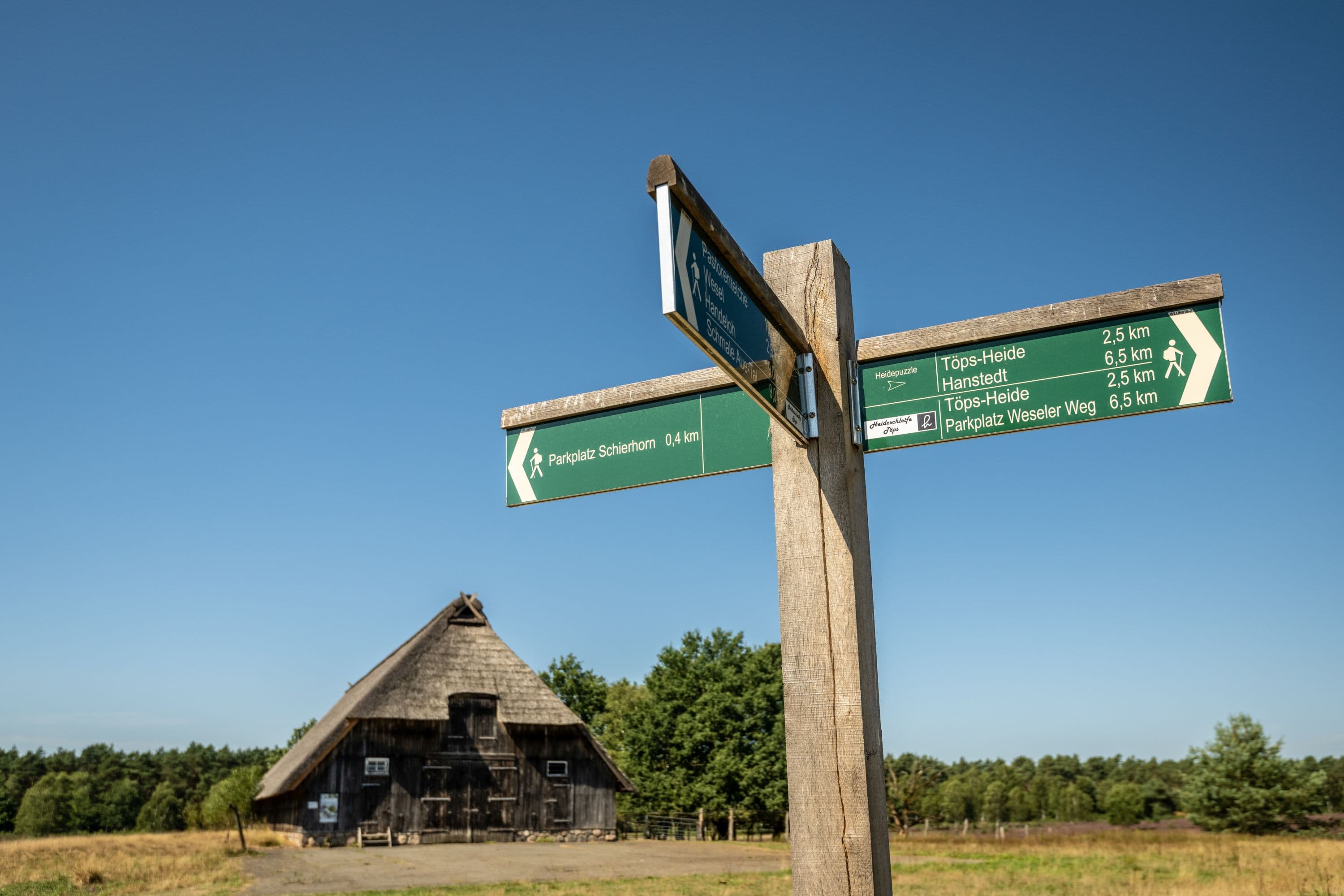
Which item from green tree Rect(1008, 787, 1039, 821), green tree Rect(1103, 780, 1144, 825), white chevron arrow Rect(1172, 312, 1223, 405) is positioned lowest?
green tree Rect(1008, 787, 1039, 821)

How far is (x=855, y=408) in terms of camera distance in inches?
134

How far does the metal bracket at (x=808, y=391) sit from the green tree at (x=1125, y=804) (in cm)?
6839

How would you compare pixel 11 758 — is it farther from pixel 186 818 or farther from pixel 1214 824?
pixel 1214 824

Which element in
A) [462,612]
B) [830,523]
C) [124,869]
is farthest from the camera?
[462,612]

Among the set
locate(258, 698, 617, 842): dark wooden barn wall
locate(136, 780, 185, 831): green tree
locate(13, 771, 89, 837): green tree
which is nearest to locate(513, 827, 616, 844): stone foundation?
locate(258, 698, 617, 842): dark wooden barn wall

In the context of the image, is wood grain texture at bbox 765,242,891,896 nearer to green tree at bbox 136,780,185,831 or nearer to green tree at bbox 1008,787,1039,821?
green tree at bbox 136,780,185,831

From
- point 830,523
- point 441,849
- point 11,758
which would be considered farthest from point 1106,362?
point 11,758

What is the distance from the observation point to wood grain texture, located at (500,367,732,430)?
3900 millimetres

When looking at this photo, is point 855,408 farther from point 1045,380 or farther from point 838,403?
point 1045,380

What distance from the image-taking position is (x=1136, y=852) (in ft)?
81.2

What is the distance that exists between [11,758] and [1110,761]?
97415mm

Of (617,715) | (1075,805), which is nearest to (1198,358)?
(617,715)

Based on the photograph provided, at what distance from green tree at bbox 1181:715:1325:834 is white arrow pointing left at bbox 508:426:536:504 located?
39.8 metres

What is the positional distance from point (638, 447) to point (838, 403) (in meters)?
1.02
